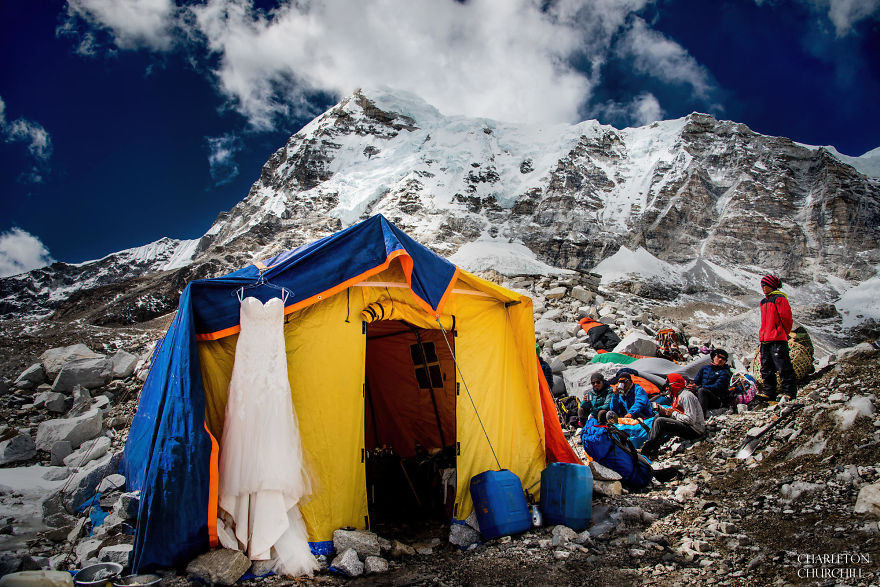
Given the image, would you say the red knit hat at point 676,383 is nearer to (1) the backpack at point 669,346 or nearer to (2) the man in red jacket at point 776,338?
(2) the man in red jacket at point 776,338

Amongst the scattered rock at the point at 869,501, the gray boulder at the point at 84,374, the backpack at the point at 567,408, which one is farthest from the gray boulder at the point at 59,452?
the scattered rock at the point at 869,501

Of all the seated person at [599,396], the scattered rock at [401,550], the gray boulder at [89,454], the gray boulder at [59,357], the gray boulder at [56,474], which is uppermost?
the gray boulder at [59,357]

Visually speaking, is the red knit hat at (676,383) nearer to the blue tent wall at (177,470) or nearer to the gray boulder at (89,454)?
the blue tent wall at (177,470)

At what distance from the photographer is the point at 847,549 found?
107 inches

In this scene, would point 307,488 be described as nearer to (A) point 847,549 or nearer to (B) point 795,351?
(A) point 847,549

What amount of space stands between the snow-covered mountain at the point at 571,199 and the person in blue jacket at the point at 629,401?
45851 mm

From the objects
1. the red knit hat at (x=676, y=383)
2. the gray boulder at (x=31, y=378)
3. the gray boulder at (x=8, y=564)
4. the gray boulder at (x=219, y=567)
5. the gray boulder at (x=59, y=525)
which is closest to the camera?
the gray boulder at (x=8, y=564)

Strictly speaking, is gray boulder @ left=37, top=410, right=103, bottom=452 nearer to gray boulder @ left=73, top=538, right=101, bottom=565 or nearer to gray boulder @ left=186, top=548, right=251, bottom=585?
gray boulder @ left=73, top=538, right=101, bottom=565

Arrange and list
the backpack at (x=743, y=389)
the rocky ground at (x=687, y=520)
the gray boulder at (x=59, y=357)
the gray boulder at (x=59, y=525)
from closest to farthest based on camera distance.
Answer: the rocky ground at (x=687, y=520), the gray boulder at (x=59, y=525), the backpack at (x=743, y=389), the gray boulder at (x=59, y=357)

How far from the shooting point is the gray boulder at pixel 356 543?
3.81m

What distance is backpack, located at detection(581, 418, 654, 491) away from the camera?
17.6ft

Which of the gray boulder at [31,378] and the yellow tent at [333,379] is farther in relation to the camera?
the gray boulder at [31,378]

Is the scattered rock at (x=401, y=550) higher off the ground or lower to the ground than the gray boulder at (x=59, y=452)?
lower

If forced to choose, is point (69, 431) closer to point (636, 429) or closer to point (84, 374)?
point (84, 374)
